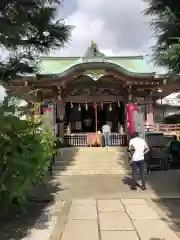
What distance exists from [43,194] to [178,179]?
4784 millimetres

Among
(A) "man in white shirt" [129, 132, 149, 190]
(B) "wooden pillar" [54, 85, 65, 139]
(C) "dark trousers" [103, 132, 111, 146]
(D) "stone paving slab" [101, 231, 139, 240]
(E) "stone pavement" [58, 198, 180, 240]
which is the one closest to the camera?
(D) "stone paving slab" [101, 231, 139, 240]

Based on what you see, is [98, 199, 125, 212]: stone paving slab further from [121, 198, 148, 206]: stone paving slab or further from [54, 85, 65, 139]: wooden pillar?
[54, 85, 65, 139]: wooden pillar

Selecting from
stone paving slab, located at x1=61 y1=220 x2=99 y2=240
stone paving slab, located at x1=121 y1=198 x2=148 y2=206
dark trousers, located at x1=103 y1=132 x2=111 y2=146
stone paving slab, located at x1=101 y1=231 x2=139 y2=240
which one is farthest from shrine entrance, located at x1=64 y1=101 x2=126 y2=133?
stone paving slab, located at x1=101 y1=231 x2=139 y2=240

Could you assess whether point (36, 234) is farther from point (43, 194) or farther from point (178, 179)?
point (178, 179)

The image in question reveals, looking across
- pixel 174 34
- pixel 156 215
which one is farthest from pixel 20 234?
pixel 174 34

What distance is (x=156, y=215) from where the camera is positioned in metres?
7.53

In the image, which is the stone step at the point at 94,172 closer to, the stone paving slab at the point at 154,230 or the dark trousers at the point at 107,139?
the dark trousers at the point at 107,139

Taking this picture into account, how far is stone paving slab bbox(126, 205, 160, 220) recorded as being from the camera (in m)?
7.36

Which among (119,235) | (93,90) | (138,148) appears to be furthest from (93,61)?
(119,235)

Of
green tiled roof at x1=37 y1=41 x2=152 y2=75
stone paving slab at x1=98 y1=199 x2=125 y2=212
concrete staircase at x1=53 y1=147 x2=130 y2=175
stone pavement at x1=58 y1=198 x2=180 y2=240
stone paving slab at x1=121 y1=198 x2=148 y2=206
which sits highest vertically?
green tiled roof at x1=37 y1=41 x2=152 y2=75

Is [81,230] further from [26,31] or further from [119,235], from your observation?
[26,31]

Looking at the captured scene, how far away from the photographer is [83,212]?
25.9 ft

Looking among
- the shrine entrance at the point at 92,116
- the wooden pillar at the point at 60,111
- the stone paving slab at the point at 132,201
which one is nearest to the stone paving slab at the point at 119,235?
the stone paving slab at the point at 132,201

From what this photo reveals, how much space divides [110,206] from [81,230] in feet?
7.20
